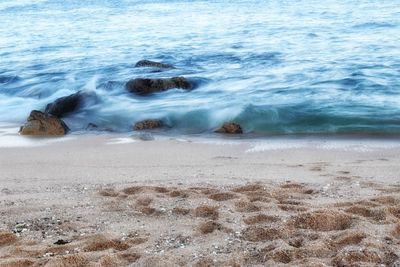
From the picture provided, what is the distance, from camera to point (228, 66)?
586 inches

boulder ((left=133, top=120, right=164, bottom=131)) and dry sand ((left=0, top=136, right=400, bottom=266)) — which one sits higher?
dry sand ((left=0, top=136, right=400, bottom=266))

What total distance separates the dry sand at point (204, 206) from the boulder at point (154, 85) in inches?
192

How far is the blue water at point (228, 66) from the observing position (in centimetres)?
970

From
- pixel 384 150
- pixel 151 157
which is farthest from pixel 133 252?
pixel 384 150

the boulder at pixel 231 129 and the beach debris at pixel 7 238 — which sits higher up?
the beach debris at pixel 7 238

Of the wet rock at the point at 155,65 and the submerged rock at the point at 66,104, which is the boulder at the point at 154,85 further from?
the wet rock at the point at 155,65

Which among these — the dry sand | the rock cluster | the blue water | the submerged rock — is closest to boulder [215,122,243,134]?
the rock cluster

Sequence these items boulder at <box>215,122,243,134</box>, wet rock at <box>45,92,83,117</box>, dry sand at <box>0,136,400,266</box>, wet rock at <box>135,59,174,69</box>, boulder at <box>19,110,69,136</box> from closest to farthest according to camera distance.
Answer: dry sand at <box>0,136,400,266</box> → boulder at <box>215,122,243,134</box> → boulder at <box>19,110,69,136</box> → wet rock at <box>45,92,83,117</box> → wet rock at <box>135,59,174,69</box>

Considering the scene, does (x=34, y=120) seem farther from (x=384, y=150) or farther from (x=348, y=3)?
(x=348, y=3)

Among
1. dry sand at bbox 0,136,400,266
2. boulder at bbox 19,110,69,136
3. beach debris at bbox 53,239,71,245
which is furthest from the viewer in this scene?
boulder at bbox 19,110,69,136

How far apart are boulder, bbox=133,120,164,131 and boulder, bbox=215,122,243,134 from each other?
1.16 metres

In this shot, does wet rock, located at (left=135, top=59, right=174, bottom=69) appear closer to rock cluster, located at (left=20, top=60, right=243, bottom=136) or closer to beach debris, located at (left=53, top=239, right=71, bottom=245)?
rock cluster, located at (left=20, top=60, right=243, bottom=136)

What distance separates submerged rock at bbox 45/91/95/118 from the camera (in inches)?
424

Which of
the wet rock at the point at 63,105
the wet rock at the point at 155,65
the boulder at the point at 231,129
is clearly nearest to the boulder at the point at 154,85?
the wet rock at the point at 63,105
